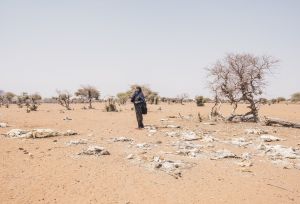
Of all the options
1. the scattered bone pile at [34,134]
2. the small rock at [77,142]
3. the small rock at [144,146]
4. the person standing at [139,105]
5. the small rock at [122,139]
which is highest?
the person standing at [139,105]

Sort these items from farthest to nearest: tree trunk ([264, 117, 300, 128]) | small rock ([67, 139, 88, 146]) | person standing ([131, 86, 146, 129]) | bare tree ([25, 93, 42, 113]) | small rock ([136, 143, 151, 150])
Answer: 1. bare tree ([25, 93, 42, 113])
2. tree trunk ([264, 117, 300, 128])
3. person standing ([131, 86, 146, 129])
4. small rock ([67, 139, 88, 146])
5. small rock ([136, 143, 151, 150])

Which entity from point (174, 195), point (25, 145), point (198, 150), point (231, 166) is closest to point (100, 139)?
point (25, 145)

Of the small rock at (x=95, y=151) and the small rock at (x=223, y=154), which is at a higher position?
the small rock at (x=95, y=151)

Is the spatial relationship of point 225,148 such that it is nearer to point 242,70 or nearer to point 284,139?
point 284,139

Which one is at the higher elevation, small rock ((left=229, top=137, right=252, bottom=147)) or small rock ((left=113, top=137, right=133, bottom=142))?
small rock ((left=113, top=137, right=133, bottom=142))

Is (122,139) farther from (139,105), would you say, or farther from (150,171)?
(150,171)

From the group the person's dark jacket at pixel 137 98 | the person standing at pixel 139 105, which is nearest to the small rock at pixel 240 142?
the person standing at pixel 139 105

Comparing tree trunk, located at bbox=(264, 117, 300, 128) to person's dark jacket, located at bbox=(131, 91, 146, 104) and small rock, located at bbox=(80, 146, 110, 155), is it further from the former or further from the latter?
small rock, located at bbox=(80, 146, 110, 155)

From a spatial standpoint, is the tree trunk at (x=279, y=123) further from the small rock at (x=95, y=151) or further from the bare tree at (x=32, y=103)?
the bare tree at (x=32, y=103)

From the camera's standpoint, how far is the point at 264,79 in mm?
19359

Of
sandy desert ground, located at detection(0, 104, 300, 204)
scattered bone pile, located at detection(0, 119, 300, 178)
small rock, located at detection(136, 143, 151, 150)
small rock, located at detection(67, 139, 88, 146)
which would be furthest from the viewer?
small rock, located at detection(67, 139, 88, 146)

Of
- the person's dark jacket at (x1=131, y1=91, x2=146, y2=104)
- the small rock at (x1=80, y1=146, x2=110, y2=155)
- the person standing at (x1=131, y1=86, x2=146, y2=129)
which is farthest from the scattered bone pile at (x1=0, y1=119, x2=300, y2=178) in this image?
the person's dark jacket at (x1=131, y1=91, x2=146, y2=104)

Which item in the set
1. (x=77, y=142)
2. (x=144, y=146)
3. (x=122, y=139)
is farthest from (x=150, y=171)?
(x=122, y=139)

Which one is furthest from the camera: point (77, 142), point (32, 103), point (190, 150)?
point (32, 103)
